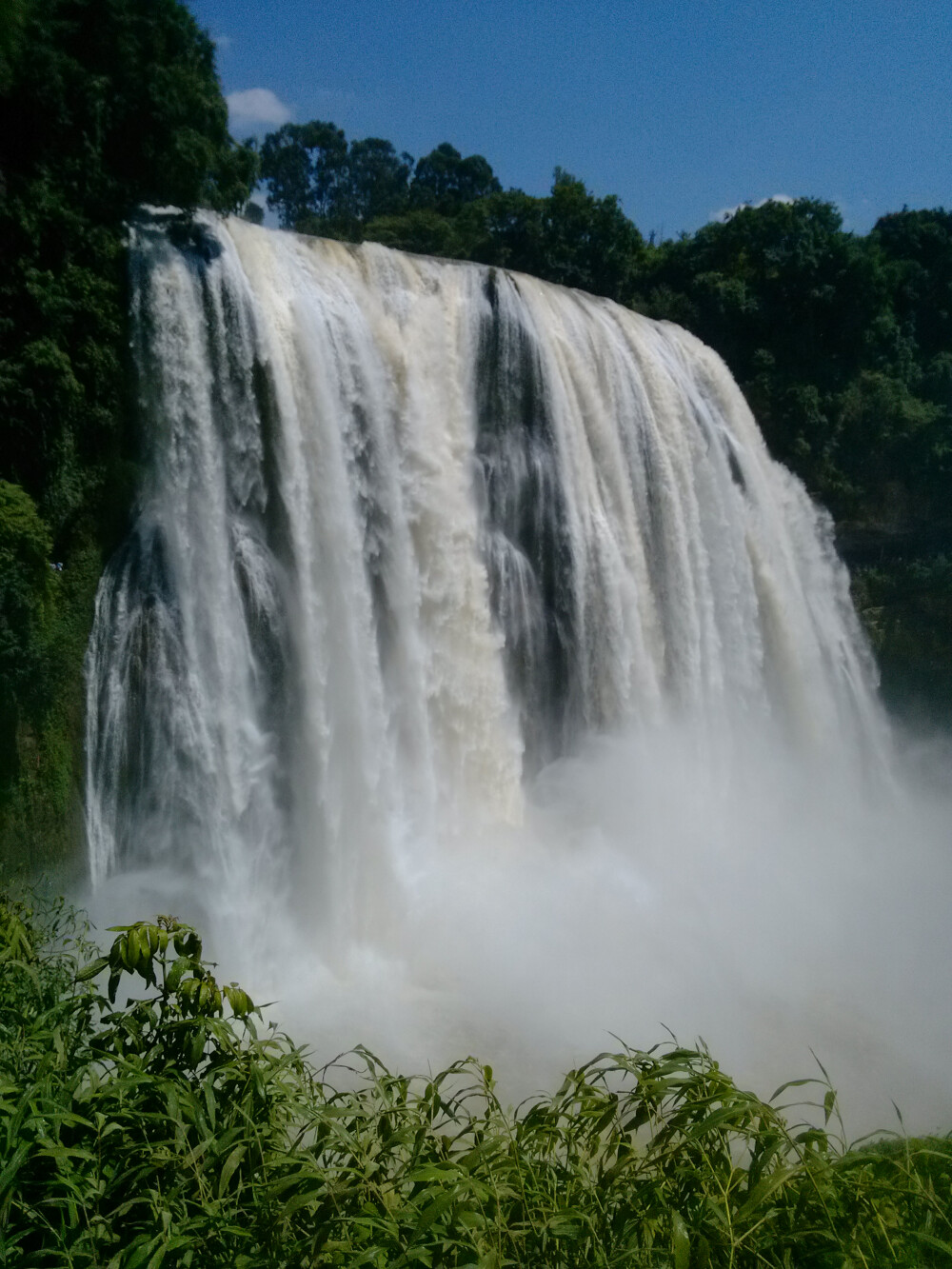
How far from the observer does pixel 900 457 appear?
2195cm

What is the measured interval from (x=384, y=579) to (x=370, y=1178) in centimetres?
954

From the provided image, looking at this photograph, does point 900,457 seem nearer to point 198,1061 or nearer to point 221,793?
point 221,793

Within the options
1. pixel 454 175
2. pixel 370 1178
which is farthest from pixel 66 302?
pixel 454 175

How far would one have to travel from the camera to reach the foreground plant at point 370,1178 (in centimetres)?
222

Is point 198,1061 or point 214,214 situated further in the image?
point 214,214

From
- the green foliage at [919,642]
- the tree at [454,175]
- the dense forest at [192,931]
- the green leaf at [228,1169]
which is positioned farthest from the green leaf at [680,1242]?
the tree at [454,175]

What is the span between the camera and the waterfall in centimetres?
998

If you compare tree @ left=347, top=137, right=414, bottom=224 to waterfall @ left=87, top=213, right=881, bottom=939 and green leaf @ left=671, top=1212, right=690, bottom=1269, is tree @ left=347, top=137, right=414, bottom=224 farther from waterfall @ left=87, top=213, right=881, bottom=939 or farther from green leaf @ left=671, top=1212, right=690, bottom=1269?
green leaf @ left=671, top=1212, right=690, bottom=1269

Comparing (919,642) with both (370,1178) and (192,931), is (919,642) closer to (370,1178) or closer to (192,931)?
(192,931)

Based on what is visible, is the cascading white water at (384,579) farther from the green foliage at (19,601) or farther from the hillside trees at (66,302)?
the green foliage at (19,601)

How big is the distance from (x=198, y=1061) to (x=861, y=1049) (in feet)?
26.5

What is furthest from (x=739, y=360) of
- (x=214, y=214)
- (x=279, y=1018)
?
(x=279, y=1018)

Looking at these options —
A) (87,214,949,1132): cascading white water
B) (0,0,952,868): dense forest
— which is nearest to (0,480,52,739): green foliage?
(0,0,952,868): dense forest

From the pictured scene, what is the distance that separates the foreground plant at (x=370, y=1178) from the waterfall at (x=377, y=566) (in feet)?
23.7
